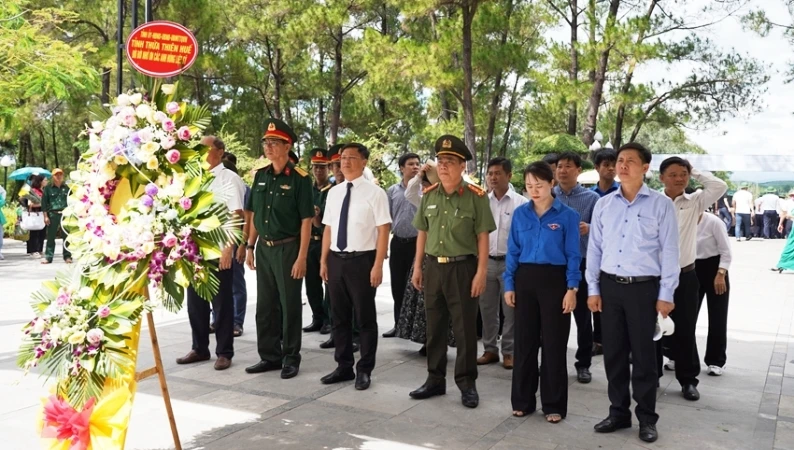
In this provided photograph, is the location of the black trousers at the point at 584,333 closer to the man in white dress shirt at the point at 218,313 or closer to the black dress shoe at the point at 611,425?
the black dress shoe at the point at 611,425

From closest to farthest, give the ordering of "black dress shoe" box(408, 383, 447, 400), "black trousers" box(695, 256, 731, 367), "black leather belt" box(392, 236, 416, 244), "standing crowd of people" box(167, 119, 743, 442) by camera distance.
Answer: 1. "standing crowd of people" box(167, 119, 743, 442)
2. "black dress shoe" box(408, 383, 447, 400)
3. "black trousers" box(695, 256, 731, 367)
4. "black leather belt" box(392, 236, 416, 244)

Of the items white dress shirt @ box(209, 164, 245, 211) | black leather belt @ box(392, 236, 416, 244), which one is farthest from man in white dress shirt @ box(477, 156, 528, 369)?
white dress shirt @ box(209, 164, 245, 211)

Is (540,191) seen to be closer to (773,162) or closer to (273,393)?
(273,393)

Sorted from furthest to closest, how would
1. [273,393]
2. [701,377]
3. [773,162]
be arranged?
[773,162]
[701,377]
[273,393]

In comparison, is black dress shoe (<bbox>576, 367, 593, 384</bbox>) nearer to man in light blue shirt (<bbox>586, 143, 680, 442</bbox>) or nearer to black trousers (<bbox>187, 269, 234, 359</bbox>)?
man in light blue shirt (<bbox>586, 143, 680, 442</bbox>)

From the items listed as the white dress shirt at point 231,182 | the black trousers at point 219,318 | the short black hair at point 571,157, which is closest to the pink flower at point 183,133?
the white dress shirt at point 231,182

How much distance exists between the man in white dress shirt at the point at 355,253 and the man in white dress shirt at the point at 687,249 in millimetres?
2171

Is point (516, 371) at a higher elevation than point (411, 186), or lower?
lower

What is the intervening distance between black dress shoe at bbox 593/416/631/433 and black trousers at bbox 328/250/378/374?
6.04 ft

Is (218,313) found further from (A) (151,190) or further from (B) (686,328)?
(B) (686,328)

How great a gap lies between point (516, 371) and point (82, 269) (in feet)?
9.40

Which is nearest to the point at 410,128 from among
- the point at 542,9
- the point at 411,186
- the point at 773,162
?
the point at 542,9

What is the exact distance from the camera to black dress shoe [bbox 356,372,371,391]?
557 cm

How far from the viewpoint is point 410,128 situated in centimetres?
3622
